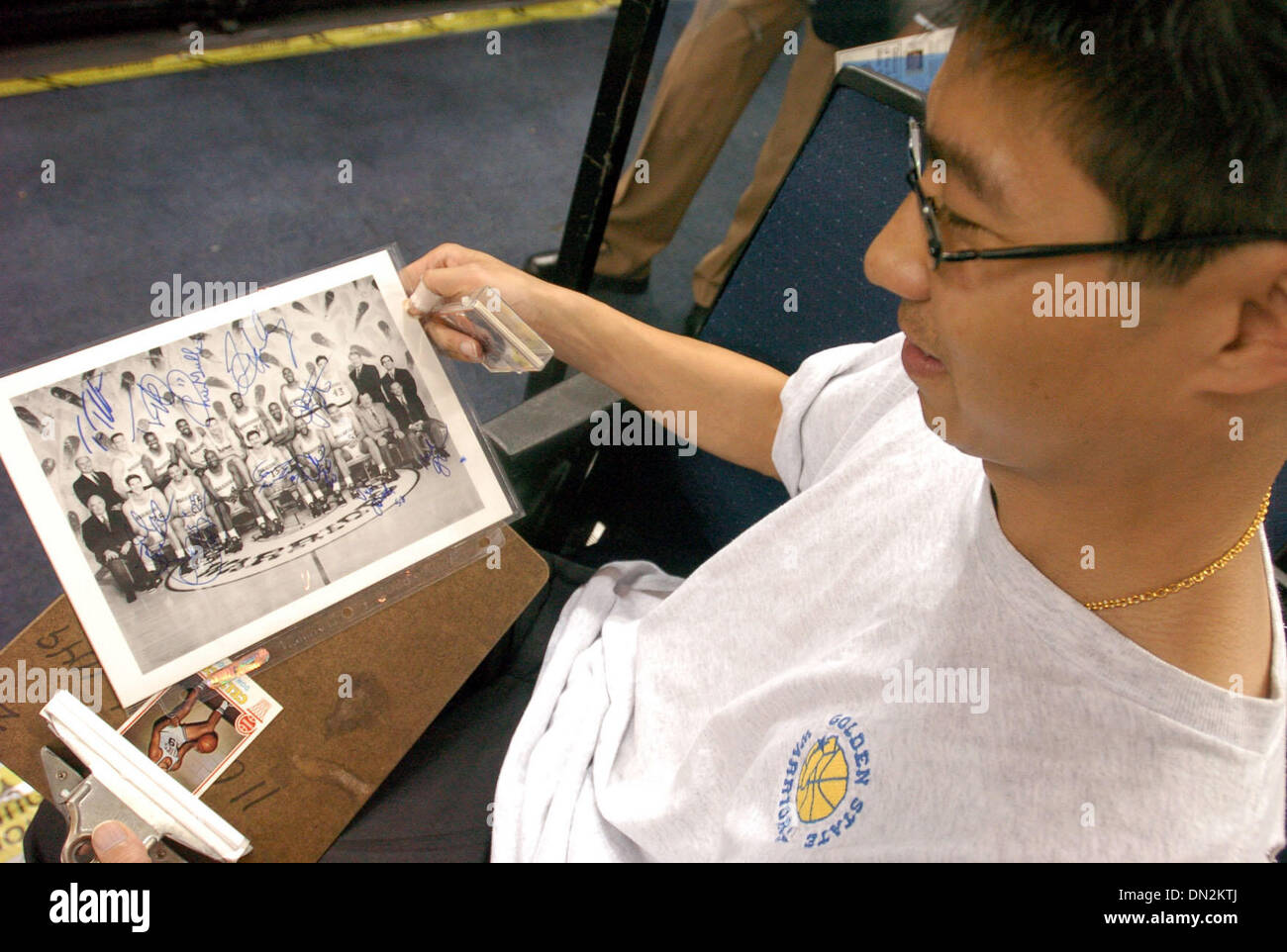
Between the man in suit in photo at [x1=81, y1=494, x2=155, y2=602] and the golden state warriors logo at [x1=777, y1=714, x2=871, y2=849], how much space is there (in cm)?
55

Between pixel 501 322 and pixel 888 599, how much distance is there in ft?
1.39

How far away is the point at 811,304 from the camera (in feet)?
3.15

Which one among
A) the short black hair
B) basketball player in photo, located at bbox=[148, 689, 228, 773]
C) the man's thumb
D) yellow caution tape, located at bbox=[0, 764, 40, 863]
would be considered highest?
the short black hair

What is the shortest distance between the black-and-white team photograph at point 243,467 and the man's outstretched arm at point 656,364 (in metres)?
0.13

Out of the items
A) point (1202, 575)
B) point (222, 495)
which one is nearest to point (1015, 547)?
point (1202, 575)

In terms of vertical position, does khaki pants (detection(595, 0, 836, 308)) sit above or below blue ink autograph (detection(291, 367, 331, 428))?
above

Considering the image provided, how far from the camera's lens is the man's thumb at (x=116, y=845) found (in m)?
0.63

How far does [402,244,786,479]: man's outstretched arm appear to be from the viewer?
90 cm

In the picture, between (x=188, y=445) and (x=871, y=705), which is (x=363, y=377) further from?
(x=871, y=705)

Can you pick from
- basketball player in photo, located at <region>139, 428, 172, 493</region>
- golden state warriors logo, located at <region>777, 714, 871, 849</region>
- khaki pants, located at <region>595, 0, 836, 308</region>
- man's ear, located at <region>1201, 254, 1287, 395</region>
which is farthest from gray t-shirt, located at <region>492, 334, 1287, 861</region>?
khaki pants, located at <region>595, 0, 836, 308</region>

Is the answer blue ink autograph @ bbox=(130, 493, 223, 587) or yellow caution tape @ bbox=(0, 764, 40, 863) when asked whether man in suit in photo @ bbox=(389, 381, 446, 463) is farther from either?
yellow caution tape @ bbox=(0, 764, 40, 863)

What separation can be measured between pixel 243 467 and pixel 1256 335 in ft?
2.44
